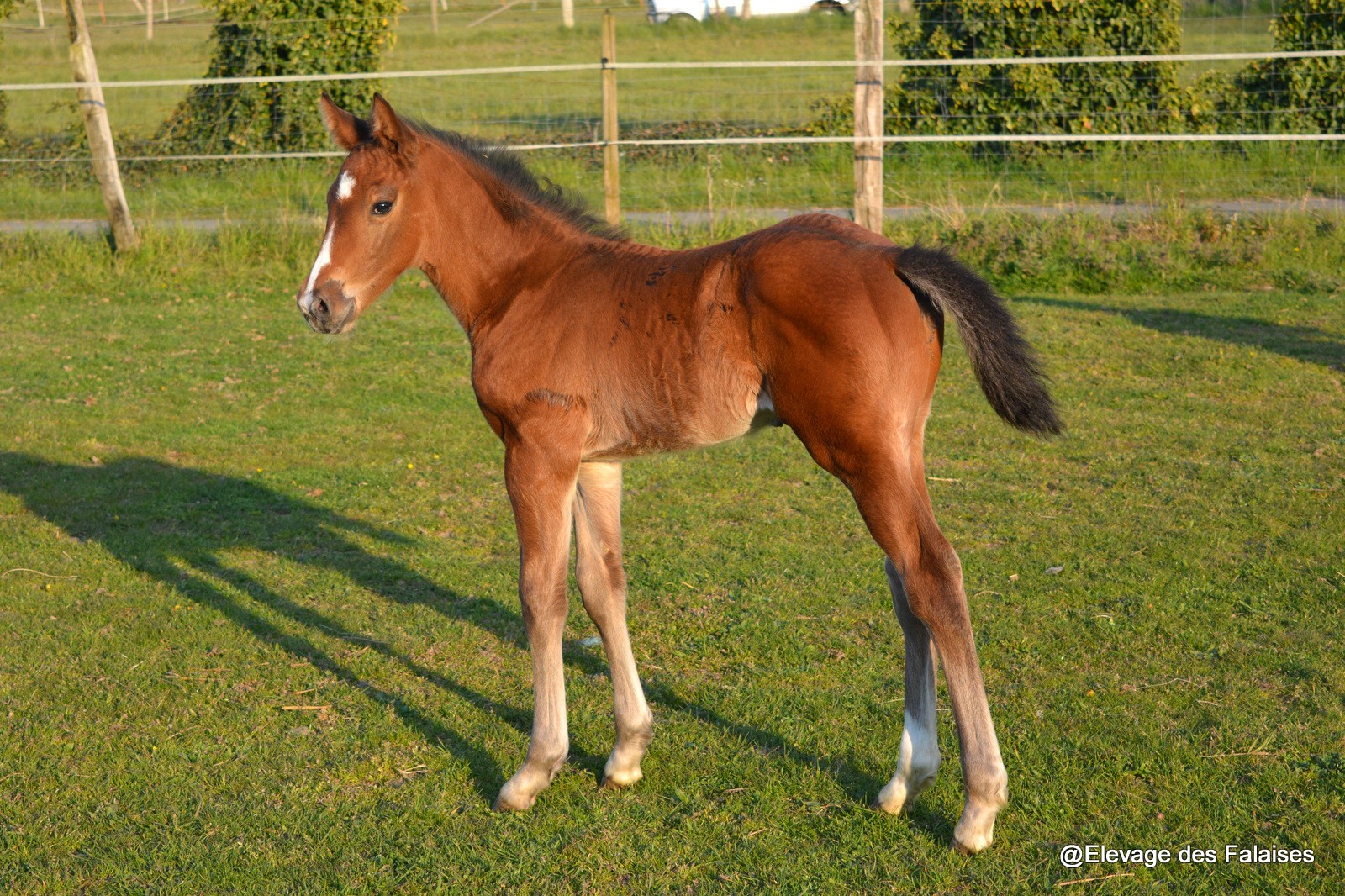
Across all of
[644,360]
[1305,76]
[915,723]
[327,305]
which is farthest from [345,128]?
[1305,76]

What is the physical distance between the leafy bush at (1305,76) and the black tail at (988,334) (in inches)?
424

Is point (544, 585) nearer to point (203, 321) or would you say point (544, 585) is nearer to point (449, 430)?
point (449, 430)

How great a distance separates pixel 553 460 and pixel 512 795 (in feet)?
3.50

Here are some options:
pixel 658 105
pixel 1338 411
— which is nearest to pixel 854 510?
pixel 1338 411

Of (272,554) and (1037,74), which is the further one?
(1037,74)

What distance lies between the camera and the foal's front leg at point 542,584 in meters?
3.67

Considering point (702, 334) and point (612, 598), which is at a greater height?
point (702, 334)

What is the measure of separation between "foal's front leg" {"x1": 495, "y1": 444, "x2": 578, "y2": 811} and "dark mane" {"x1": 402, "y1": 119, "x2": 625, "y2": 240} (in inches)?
35.6

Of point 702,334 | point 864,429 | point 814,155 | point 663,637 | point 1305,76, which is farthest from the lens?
point 814,155

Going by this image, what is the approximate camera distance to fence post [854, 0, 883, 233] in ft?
36.1

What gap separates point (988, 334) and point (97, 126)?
11.0 meters

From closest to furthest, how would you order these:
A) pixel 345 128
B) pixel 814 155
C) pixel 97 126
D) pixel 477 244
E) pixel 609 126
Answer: pixel 345 128, pixel 477 244, pixel 609 126, pixel 97 126, pixel 814 155

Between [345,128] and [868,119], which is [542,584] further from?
[868,119]

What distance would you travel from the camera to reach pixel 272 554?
5906mm
